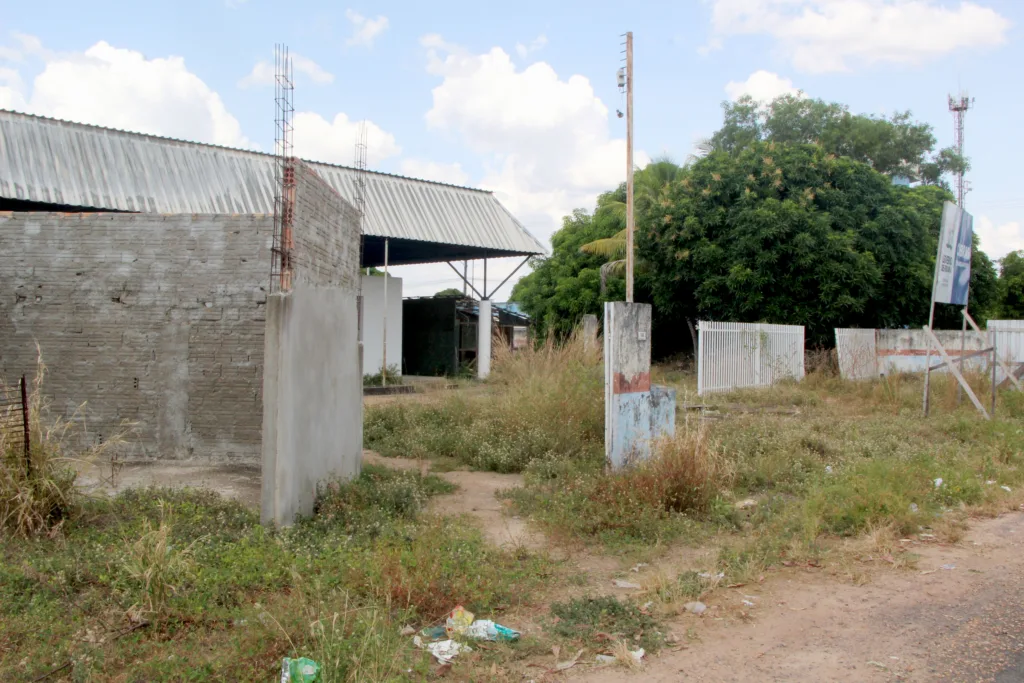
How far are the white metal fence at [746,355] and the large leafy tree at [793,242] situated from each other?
1514 mm

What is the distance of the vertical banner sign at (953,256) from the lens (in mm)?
12047

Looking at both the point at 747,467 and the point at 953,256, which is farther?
the point at 953,256

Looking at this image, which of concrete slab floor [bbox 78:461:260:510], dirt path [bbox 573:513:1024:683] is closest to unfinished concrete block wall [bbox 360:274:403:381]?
concrete slab floor [bbox 78:461:260:510]

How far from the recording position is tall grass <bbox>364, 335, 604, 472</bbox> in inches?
363

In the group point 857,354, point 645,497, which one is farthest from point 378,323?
point 645,497

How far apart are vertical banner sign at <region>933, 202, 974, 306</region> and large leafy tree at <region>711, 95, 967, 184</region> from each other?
951 inches

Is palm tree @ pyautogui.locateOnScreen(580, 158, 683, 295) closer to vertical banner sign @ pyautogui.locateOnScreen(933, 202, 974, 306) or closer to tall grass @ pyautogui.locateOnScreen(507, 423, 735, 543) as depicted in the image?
vertical banner sign @ pyautogui.locateOnScreen(933, 202, 974, 306)

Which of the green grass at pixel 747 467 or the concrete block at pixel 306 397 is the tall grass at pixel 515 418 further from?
the concrete block at pixel 306 397

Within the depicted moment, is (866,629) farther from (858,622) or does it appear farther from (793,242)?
(793,242)

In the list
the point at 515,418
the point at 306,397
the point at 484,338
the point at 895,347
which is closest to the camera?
the point at 306,397

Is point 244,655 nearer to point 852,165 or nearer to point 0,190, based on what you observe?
point 0,190

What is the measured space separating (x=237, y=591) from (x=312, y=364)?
2393 millimetres

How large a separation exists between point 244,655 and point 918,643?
336cm

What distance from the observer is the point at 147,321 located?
8312mm
